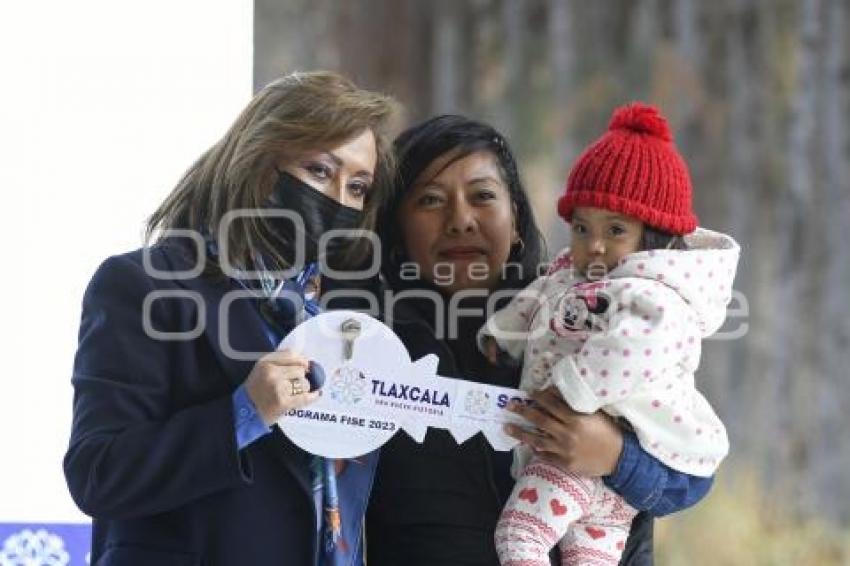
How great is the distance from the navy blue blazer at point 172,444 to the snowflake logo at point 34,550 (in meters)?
1.24

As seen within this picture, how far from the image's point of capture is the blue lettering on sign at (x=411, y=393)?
5.08 feet

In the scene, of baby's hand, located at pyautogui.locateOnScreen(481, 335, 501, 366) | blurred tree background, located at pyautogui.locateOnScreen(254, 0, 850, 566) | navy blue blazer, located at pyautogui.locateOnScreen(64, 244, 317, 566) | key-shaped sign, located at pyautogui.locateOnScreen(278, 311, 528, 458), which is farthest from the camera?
blurred tree background, located at pyautogui.locateOnScreen(254, 0, 850, 566)

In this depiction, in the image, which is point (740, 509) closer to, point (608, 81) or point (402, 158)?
point (608, 81)

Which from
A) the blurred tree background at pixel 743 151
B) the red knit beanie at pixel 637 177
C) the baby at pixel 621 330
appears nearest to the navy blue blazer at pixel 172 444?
the baby at pixel 621 330

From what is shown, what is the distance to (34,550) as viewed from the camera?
2.61 m

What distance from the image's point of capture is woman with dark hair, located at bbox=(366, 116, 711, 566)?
61.4 inches

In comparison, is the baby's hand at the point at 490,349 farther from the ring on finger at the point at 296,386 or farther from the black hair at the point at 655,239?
the ring on finger at the point at 296,386

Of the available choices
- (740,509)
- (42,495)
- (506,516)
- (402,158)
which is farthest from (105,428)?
(740,509)

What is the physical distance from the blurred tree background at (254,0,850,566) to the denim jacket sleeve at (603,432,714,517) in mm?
1872

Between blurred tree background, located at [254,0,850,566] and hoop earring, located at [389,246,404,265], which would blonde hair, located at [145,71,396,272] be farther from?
blurred tree background, located at [254,0,850,566]

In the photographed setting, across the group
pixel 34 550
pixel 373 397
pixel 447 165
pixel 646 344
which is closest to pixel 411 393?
pixel 373 397

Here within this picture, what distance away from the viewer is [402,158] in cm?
186

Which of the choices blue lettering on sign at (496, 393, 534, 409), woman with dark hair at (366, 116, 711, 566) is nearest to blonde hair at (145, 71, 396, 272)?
woman with dark hair at (366, 116, 711, 566)

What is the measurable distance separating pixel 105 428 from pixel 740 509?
2544 millimetres
